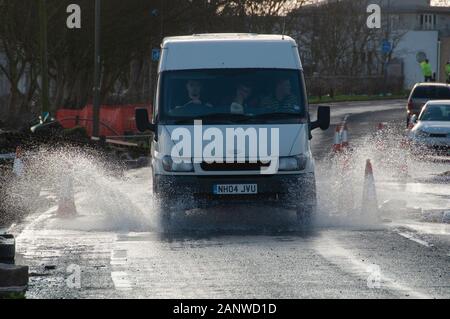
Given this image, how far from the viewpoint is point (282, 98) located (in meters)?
17.5

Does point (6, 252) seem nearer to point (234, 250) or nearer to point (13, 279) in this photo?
point (13, 279)

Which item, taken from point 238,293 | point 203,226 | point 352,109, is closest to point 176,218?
point 203,226

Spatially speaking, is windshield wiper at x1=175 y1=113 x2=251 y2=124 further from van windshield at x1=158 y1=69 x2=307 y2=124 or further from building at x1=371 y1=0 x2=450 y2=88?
building at x1=371 y1=0 x2=450 y2=88

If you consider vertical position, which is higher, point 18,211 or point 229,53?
point 229,53

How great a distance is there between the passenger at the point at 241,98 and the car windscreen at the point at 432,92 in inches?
1214

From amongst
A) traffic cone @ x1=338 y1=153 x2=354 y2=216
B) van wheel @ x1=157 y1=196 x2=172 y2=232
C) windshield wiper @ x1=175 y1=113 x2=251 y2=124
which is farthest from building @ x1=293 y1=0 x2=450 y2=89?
van wheel @ x1=157 y1=196 x2=172 y2=232

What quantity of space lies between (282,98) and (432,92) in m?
31.3

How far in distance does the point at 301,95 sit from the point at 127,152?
18037 millimetres

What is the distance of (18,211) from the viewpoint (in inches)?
758

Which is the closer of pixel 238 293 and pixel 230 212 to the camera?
pixel 238 293

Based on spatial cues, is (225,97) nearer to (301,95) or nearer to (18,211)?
(301,95)

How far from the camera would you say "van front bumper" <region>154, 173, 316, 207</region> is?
1670 cm

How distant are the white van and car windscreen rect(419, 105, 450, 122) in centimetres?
1733
